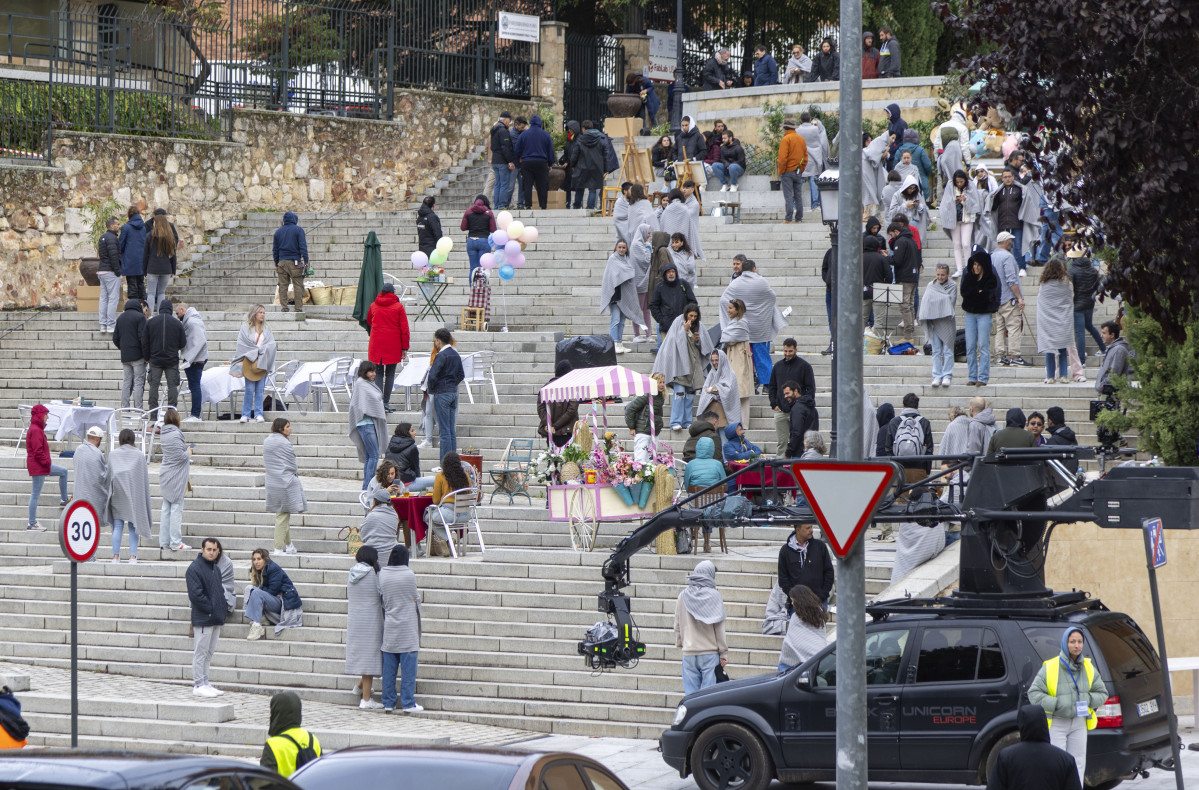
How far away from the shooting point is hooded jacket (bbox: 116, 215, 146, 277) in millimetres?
25062

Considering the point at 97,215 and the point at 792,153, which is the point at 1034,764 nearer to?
the point at 792,153

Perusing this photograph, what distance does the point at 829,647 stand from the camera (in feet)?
39.4

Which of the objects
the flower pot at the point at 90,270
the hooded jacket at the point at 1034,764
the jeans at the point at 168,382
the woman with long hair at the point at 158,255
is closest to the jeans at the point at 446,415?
the jeans at the point at 168,382

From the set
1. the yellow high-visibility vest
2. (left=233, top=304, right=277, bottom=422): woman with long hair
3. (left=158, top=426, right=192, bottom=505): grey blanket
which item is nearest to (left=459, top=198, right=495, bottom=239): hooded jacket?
(left=233, top=304, right=277, bottom=422): woman with long hair

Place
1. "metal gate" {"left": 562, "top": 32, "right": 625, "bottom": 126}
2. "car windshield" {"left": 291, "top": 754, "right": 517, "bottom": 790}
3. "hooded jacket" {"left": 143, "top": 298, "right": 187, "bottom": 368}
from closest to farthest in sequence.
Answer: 1. "car windshield" {"left": 291, "top": 754, "right": 517, "bottom": 790}
2. "hooded jacket" {"left": 143, "top": 298, "right": 187, "bottom": 368}
3. "metal gate" {"left": 562, "top": 32, "right": 625, "bottom": 126}

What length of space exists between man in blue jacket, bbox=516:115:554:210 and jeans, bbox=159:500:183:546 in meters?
13.1

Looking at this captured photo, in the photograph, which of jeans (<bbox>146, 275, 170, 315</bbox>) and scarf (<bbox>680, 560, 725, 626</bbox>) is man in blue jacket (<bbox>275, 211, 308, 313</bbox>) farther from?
scarf (<bbox>680, 560, 725, 626</bbox>)

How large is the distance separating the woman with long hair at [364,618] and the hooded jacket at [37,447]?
6002mm

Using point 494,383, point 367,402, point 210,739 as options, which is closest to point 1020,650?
point 210,739

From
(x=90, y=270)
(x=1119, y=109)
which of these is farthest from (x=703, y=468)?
(x=90, y=270)

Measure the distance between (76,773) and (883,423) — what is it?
43.4ft

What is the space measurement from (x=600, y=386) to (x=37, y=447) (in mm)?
7010

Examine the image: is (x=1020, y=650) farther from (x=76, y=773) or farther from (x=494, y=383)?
(x=494, y=383)

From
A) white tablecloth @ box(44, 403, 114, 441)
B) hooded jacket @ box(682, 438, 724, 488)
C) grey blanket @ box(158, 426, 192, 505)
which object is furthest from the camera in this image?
white tablecloth @ box(44, 403, 114, 441)
